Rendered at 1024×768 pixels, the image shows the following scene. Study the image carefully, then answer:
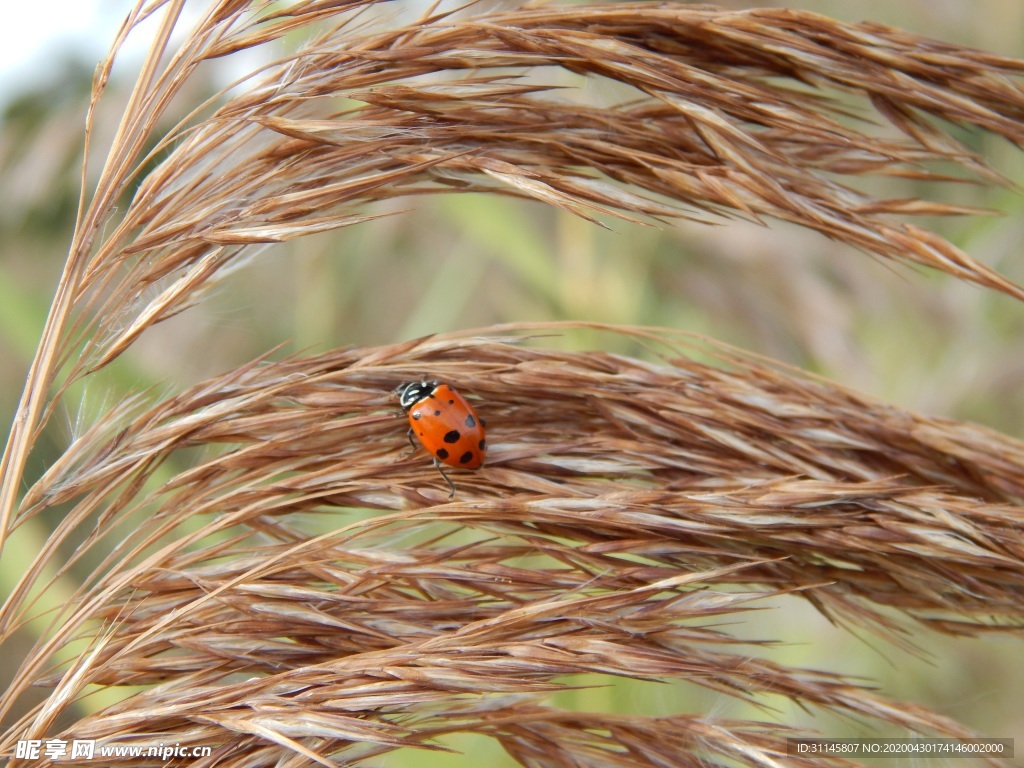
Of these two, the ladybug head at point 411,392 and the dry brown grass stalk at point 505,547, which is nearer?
the dry brown grass stalk at point 505,547

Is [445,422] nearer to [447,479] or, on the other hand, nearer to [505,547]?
[447,479]

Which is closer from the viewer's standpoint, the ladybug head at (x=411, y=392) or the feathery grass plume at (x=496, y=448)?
the feathery grass plume at (x=496, y=448)

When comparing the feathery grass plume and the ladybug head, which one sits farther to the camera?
the ladybug head

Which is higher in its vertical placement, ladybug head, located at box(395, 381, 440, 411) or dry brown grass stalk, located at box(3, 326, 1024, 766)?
ladybug head, located at box(395, 381, 440, 411)

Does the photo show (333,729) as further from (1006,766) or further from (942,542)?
(1006,766)

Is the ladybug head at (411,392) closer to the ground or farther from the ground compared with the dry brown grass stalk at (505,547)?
farther from the ground
